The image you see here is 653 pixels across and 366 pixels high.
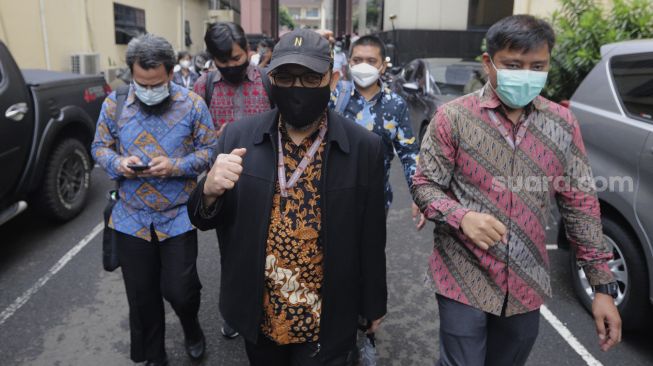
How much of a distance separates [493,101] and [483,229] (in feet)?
1.72

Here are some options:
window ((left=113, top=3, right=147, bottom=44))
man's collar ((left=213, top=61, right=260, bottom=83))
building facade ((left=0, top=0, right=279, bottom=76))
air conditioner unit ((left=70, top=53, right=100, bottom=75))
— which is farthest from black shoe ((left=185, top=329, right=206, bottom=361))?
window ((left=113, top=3, right=147, bottom=44))

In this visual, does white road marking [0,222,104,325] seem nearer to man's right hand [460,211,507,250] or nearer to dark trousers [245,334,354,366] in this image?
dark trousers [245,334,354,366]

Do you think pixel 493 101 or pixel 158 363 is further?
pixel 158 363

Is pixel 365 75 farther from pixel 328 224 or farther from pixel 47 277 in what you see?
pixel 47 277

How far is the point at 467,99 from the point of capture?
2.06m

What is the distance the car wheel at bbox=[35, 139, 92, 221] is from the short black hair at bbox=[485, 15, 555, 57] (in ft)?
14.6

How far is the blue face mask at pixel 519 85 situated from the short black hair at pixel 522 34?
0.09 metres

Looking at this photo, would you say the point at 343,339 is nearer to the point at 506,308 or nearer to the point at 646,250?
the point at 506,308

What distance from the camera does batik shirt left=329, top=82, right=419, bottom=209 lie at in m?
2.99

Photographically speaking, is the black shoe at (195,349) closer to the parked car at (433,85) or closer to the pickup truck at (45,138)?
the pickup truck at (45,138)

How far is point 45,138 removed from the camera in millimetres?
4816

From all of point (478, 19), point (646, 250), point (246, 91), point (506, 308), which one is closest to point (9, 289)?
point (246, 91)

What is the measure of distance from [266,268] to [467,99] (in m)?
1.00

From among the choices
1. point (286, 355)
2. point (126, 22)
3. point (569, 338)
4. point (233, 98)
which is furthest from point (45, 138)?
point (126, 22)
